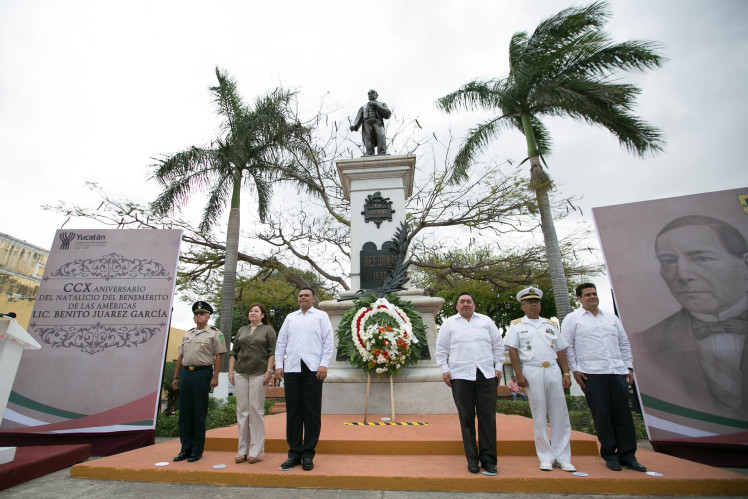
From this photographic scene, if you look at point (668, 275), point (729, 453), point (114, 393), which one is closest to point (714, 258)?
point (668, 275)

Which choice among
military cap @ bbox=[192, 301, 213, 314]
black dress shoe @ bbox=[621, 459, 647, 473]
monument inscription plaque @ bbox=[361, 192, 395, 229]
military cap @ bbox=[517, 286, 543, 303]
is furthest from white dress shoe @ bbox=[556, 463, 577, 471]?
monument inscription plaque @ bbox=[361, 192, 395, 229]

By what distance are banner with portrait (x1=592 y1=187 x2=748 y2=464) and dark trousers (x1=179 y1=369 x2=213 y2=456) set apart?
18.7 feet

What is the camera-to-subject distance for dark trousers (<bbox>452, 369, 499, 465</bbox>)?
11.5 feet

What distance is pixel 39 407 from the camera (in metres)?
5.88

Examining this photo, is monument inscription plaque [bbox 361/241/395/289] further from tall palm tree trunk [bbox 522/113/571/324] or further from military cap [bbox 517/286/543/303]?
tall palm tree trunk [bbox 522/113/571/324]

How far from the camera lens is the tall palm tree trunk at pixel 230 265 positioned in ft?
35.1

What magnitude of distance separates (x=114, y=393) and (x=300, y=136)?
377 inches

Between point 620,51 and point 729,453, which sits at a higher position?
point 620,51

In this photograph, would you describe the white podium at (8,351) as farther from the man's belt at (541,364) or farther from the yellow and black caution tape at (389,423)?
the man's belt at (541,364)

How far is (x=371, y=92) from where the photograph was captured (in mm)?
8586

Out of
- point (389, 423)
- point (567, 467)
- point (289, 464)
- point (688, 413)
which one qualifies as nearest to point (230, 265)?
point (389, 423)

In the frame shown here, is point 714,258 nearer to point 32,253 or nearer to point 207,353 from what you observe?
point 207,353

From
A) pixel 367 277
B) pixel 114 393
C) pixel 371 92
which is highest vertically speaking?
pixel 371 92

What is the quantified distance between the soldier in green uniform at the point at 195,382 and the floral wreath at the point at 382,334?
6.95ft
